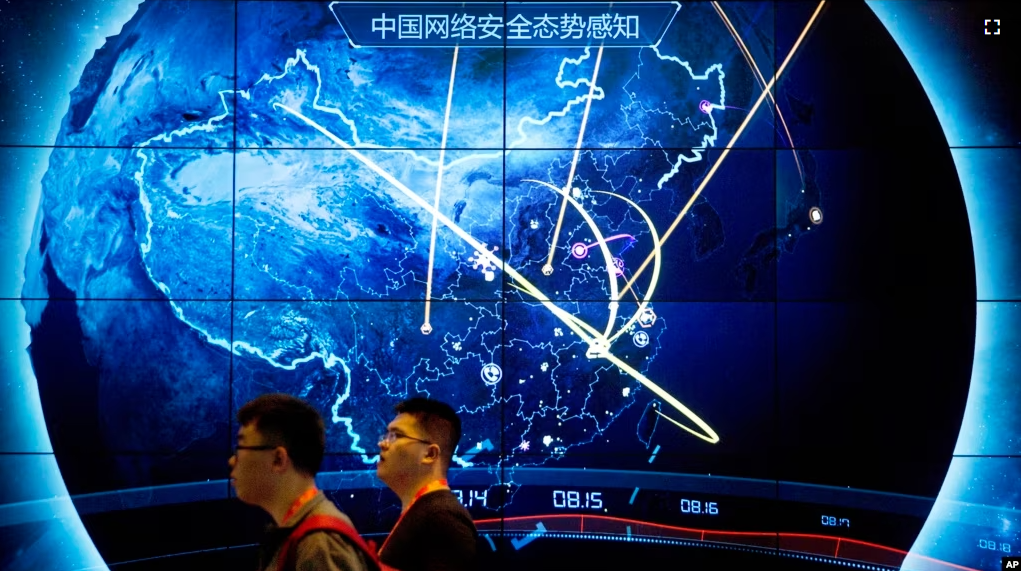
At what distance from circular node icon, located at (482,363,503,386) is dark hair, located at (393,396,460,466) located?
5.04 ft

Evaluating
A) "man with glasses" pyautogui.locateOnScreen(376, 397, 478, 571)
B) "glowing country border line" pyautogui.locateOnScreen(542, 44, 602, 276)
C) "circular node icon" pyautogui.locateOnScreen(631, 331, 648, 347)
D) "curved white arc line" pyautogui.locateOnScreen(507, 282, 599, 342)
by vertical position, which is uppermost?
"glowing country border line" pyautogui.locateOnScreen(542, 44, 602, 276)

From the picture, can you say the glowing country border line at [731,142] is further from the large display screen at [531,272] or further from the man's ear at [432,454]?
the man's ear at [432,454]

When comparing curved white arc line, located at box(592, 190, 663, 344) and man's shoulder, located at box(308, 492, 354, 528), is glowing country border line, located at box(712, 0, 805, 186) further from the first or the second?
man's shoulder, located at box(308, 492, 354, 528)

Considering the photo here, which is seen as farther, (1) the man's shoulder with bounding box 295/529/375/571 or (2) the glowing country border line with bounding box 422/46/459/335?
(2) the glowing country border line with bounding box 422/46/459/335

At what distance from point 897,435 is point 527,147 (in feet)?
6.77

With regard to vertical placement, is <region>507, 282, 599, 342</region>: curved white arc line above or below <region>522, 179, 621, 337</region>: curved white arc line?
below

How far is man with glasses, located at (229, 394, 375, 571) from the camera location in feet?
6.90

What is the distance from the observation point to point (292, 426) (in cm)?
221

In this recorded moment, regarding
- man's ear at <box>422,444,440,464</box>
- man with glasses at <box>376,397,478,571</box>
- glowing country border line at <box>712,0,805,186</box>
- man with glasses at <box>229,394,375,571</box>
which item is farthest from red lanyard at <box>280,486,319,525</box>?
glowing country border line at <box>712,0,805,186</box>

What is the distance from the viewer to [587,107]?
15.0 feet

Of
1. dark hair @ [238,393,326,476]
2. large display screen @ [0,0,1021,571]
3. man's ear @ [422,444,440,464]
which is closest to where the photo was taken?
dark hair @ [238,393,326,476]

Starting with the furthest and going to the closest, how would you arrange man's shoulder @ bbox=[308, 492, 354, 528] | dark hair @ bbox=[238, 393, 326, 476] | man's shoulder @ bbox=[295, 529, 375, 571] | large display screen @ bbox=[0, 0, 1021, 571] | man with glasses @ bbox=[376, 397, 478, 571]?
large display screen @ bbox=[0, 0, 1021, 571] < man with glasses @ bbox=[376, 397, 478, 571] < dark hair @ bbox=[238, 393, 326, 476] < man's shoulder @ bbox=[308, 492, 354, 528] < man's shoulder @ bbox=[295, 529, 375, 571]

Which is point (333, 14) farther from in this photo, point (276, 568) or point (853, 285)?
point (276, 568)

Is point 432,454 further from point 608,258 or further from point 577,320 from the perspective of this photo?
point 608,258
